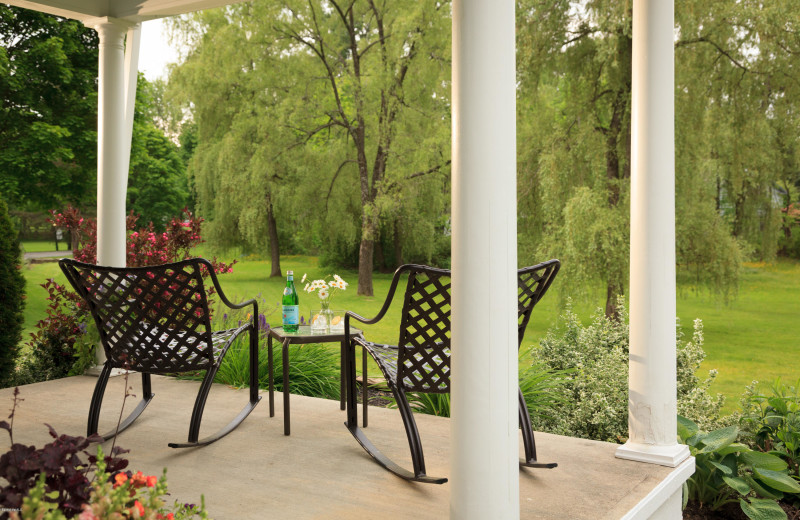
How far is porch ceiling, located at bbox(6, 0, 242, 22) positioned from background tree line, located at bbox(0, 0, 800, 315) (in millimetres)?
4280

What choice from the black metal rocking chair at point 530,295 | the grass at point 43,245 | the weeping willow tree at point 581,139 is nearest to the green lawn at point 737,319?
the grass at point 43,245

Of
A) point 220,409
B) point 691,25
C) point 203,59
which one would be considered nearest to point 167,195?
point 203,59

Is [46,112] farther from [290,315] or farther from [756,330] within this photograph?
[756,330]

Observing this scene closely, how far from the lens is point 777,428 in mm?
3570

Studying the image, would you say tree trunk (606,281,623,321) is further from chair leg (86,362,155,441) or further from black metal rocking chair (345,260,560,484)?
chair leg (86,362,155,441)

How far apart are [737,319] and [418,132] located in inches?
273

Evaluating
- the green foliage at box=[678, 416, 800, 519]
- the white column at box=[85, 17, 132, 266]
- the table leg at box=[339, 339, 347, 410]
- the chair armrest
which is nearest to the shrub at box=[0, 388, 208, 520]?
the chair armrest

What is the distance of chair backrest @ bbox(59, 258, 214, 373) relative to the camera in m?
3.08

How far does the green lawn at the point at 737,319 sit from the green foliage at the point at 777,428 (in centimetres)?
651

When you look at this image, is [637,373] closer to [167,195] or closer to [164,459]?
[164,459]

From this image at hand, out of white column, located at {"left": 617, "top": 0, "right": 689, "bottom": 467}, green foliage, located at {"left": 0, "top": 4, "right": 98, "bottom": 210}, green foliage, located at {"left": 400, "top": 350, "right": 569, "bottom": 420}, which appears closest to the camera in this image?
white column, located at {"left": 617, "top": 0, "right": 689, "bottom": 467}

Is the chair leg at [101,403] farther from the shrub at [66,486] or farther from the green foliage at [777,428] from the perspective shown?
the green foliage at [777,428]

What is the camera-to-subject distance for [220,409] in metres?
3.91

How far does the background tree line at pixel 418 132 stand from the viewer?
24.7ft
